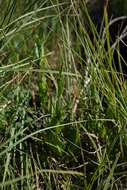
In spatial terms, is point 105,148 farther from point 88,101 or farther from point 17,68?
point 17,68

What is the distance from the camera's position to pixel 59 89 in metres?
1.52

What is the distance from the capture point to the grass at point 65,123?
54.3 inches

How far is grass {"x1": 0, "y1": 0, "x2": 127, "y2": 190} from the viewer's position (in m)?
1.38

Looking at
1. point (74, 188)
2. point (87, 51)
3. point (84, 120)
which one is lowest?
point (74, 188)

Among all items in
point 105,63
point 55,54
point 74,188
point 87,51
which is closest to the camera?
point 74,188

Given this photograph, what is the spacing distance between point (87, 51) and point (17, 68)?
0.21m

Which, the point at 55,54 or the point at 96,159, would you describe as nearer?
the point at 96,159

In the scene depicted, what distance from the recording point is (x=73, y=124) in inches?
58.9

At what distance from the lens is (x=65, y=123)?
1500mm

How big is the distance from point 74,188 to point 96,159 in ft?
0.36

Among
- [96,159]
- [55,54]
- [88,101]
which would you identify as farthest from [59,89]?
[55,54]

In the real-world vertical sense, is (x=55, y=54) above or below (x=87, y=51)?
below

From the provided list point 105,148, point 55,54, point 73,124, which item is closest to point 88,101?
point 73,124

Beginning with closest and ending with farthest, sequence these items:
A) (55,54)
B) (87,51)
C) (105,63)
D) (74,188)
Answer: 1. (74,188)
2. (87,51)
3. (105,63)
4. (55,54)
